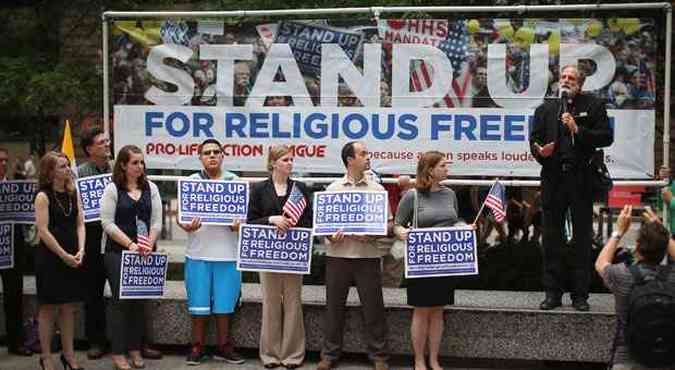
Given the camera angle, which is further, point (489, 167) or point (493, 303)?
point (489, 167)

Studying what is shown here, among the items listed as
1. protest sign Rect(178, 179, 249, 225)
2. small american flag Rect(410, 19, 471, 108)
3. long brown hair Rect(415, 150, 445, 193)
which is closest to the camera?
long brown hair Rect(415, 150, 445, 193)

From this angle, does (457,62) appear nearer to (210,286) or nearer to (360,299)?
(360,299)

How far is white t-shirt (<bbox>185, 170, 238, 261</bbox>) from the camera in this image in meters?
8.70

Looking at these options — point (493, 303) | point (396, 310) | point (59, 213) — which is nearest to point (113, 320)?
point (59, 213)

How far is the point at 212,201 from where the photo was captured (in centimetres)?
862

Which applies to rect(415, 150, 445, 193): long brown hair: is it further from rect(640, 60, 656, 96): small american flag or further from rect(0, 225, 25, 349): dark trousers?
rect(0, 225, 25, 349): dark trousers

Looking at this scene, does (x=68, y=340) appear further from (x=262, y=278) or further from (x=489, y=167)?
(x=489, y=167)

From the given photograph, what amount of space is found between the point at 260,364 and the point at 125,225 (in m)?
1.76

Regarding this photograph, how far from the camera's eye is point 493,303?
9.04 m

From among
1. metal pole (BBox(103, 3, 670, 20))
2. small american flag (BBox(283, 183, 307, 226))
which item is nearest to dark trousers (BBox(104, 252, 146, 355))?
small american flag (BBox(283, 183, 307, 226))

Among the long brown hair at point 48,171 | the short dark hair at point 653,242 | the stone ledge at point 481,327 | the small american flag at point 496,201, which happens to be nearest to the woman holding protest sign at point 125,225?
the long brown hair at point 48,171

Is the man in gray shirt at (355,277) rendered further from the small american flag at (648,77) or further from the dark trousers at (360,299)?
the small american flag at (648,77)

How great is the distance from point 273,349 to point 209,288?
2.58 ft

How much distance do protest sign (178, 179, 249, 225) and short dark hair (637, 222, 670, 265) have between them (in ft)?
12.2
